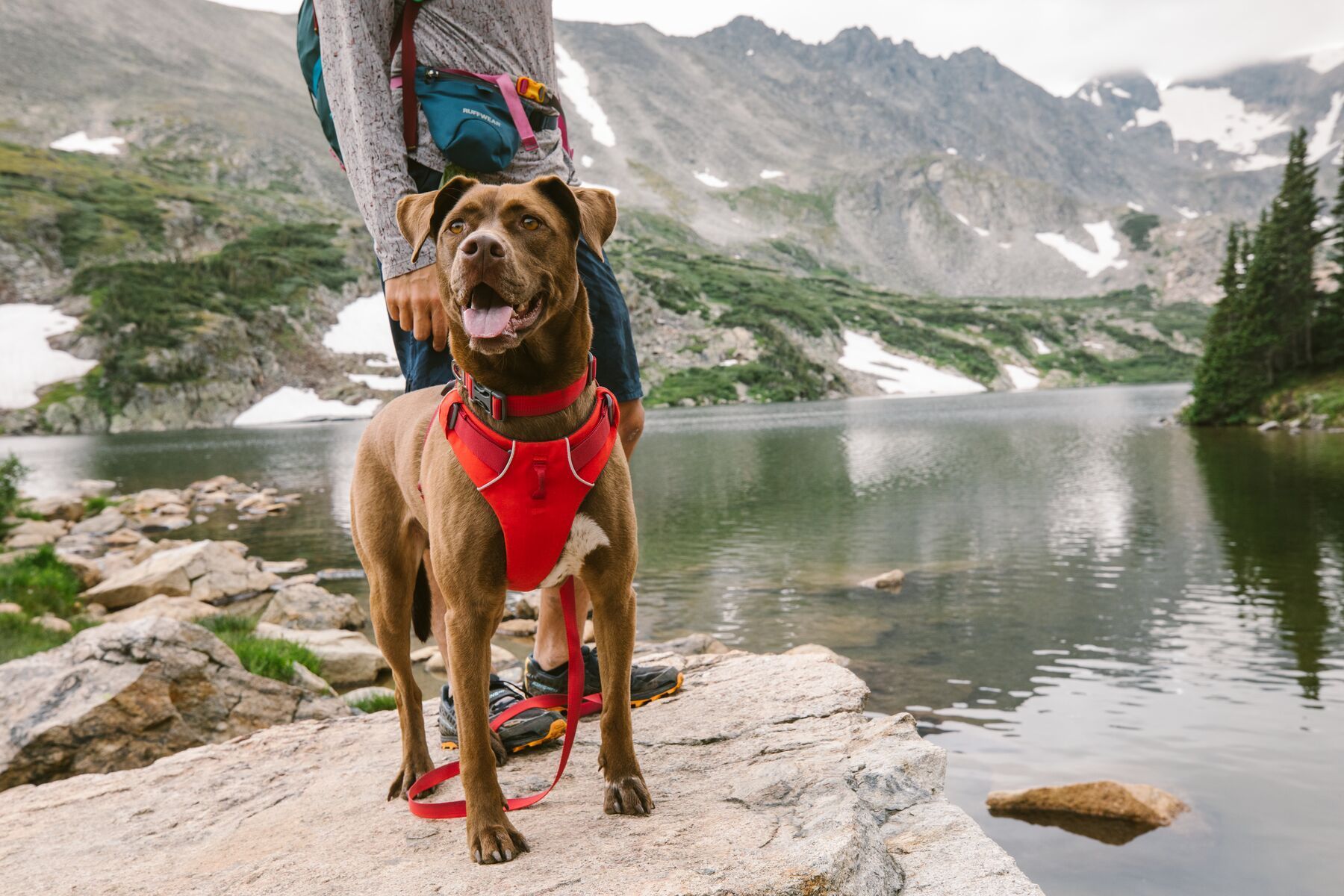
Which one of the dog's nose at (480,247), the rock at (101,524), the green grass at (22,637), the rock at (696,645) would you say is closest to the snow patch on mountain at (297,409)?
the rock at (101,524)

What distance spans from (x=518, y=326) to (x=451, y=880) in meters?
2.16

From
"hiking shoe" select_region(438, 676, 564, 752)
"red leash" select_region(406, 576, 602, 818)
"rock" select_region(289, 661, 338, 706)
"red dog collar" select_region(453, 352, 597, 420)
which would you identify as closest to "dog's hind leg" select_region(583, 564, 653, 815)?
"red leash" select_region(406, 576, 602, 818)

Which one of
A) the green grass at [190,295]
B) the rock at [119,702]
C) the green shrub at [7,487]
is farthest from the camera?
the green grass at [190,295]

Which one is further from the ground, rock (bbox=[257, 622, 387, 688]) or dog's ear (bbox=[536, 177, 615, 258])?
dog's ear (bbox=[536, 177, 615, 258])

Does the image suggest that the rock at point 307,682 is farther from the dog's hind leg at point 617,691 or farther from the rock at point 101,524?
the rock at point 101,524

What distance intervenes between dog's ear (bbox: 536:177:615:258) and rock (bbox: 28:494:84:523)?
35.8m

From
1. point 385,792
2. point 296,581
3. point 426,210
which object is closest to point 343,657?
point 385,792

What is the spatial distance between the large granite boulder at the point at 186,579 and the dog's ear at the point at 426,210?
15.8 m

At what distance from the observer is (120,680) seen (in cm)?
682

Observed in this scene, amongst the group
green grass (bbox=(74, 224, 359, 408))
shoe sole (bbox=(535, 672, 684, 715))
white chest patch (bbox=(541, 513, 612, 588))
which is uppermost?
green grass (bbox=(74, 224, 359, 408))

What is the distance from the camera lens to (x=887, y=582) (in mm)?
19156

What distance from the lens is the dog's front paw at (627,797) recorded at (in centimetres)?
363

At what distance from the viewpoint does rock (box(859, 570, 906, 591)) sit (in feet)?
62.3

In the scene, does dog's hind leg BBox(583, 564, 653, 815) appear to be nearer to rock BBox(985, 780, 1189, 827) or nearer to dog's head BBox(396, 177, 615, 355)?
dog's head BBox(396, 177, 615, 355)
